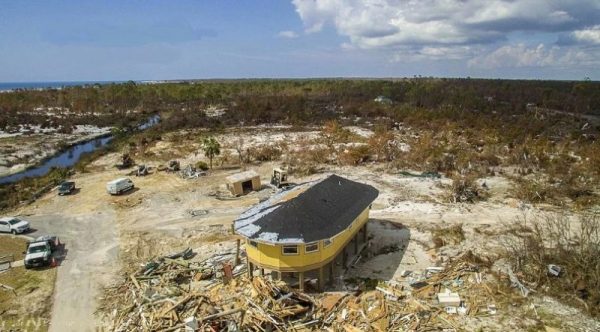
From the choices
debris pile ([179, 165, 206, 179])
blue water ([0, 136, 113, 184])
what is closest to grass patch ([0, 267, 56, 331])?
debris pile ([179, 165, 206, 179])

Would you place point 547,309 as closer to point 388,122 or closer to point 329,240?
point 329,240

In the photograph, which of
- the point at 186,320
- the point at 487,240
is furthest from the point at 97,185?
the point at 487,240

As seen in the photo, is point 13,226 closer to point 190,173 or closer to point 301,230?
point 190,173

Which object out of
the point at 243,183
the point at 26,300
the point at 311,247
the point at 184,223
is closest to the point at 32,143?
the point at 243,183

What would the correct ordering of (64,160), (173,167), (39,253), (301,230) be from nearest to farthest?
(301,230), (39,253), (173,167), (64,160)

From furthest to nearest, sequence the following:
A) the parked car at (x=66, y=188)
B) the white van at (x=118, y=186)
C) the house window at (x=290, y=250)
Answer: the parked car at (x=66, y=188), the white van at (x=118, y=186), the house window at (x=290, y=250)

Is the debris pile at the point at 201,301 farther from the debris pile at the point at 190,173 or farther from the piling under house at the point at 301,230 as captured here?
the debris pile at the point at 190,173

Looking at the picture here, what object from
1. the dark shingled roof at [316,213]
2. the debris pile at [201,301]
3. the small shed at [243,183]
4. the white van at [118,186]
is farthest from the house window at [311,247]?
the white van at [118,186]
